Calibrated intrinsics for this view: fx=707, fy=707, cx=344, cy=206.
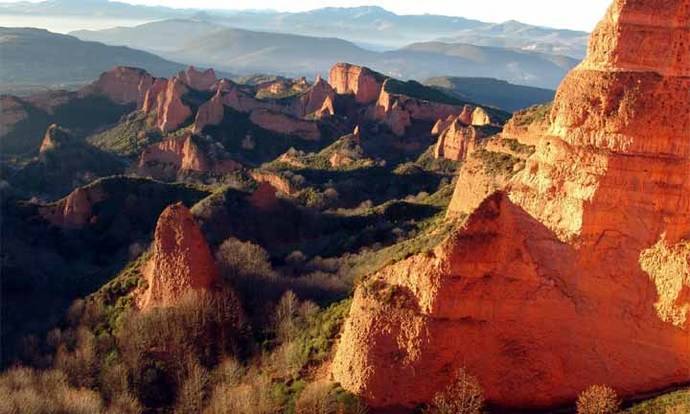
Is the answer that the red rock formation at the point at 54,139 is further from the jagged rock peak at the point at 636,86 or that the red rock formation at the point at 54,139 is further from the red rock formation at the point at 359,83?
the jagged rock peak at the point at 636,86

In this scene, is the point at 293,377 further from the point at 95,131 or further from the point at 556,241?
the point at 95,131

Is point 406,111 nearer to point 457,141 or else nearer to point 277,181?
point 457,141

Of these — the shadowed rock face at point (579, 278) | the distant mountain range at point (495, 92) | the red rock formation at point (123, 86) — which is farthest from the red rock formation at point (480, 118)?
the distant mountain range at point (495, 92)

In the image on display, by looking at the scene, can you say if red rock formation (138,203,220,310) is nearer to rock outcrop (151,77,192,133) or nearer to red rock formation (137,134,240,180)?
red rock formation (137,134,240,180)

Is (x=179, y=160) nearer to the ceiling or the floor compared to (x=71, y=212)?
nearer to the ceiling

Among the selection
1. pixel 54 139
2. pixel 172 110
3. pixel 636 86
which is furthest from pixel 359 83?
pixel 636 86

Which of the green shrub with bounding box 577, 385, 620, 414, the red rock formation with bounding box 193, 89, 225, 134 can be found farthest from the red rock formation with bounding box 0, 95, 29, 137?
the green shrub with bounding box 577, 385, 620, 414
